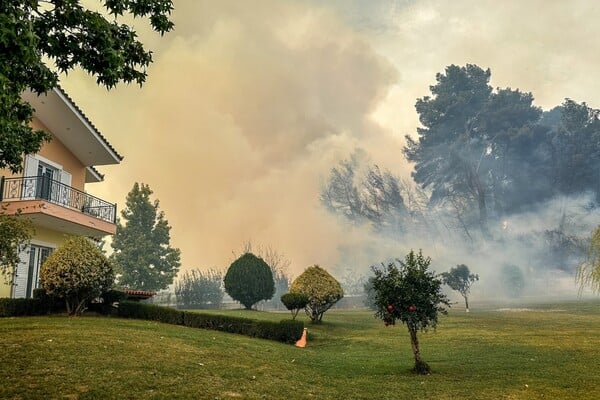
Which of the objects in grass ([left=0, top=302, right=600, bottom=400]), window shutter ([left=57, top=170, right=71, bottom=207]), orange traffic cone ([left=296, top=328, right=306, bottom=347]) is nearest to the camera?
grass ([left=0, top=302, right=600, bottom=400])

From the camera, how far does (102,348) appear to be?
454 inches

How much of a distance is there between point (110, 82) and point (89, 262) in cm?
1283

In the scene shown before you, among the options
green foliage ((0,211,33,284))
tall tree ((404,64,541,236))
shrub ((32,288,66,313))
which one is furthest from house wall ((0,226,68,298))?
tall tree ((404,64,541,236))

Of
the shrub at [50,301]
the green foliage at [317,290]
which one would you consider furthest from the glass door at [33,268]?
the green foliage at [317,290]

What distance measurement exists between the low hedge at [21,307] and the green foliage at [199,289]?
95.6 feet

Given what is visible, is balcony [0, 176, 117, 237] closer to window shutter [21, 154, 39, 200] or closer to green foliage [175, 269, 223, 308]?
window shutter [21, 154, 39, 200]

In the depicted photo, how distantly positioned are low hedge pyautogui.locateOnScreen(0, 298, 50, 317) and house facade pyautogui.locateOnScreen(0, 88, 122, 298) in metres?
1.51

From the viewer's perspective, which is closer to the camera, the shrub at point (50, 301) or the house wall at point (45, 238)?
the shrub at point (50, 301)

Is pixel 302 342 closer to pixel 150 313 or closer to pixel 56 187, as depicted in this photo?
pixel 150 313

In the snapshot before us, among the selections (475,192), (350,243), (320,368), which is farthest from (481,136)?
(320,368)

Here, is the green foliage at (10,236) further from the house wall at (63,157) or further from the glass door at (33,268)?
the house wall at (63,157)

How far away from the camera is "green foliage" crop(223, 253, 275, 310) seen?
1412 inches

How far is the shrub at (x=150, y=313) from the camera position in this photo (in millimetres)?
20031

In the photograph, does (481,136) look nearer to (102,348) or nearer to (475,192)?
(475,192)
